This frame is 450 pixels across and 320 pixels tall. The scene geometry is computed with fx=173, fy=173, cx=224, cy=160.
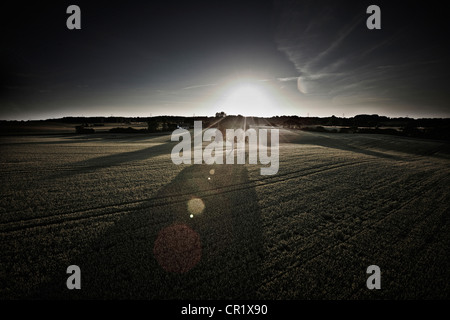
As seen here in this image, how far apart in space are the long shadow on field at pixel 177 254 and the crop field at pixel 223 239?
0.09 feet

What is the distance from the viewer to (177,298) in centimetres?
365

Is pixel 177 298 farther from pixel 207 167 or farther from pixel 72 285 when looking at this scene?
pixel 207 167

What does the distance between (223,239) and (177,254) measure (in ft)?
4.65

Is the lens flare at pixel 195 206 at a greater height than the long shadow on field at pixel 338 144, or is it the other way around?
the long shadow on field at pixel 338 144

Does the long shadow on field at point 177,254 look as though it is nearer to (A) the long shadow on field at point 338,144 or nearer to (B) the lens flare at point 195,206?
(B) the lens flare at point 195,206

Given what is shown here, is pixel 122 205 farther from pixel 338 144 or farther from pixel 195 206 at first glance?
pixel 338 144

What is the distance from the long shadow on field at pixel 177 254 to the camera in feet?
12.3

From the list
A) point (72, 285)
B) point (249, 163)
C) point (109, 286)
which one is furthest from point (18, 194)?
point (249, 163)

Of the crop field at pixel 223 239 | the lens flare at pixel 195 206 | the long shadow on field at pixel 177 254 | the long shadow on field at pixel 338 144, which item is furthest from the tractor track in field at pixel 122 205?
the long shadow on field at pixel 338 144

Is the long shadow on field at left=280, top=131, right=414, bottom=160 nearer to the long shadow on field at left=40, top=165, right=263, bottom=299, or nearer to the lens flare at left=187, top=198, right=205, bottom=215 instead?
the lens flare at left=187, top=198, right=205, bottom=215

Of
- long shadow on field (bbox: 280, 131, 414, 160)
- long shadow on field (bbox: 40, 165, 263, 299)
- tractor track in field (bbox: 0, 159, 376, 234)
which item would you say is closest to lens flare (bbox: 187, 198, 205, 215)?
long shadow on field (bbox: 40, 165, 263, 299)

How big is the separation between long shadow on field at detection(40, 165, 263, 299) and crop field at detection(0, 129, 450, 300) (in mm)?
26

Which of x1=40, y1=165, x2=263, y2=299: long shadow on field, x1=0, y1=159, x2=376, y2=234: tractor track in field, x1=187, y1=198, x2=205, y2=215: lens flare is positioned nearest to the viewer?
x1=40, y1=165, x2=263, y2=299: long shadow on field

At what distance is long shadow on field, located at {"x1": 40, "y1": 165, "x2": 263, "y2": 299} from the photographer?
3.76 m
